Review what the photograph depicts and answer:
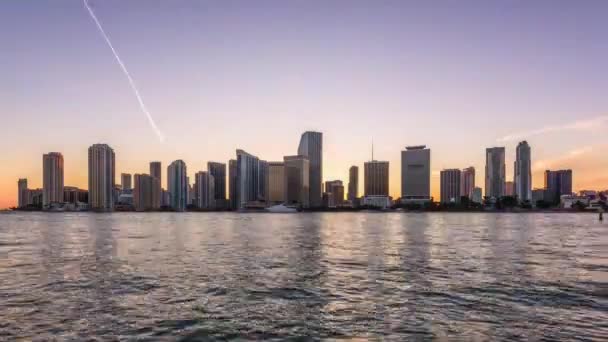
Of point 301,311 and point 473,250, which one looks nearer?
point 301,311

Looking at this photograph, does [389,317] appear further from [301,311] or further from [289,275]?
[289,275]

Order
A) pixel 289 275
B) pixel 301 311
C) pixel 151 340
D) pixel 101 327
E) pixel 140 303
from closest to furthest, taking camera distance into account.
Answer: pixel 151 340 < pixel 101 327 < pixel 301 311 < pixel 140 303 < pixel 289 275

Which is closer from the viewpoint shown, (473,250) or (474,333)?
(474,333)

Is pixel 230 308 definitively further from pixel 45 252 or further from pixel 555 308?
pixel 45 252

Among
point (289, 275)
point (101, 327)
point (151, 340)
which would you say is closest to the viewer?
point (151, 340)

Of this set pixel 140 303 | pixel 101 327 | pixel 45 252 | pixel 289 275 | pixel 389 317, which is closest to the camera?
pixel 101 327

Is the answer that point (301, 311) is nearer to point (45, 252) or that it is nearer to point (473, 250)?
point (473, 250)

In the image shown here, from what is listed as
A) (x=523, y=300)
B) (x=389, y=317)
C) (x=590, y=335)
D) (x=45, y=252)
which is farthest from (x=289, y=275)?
(x=45, y=252)

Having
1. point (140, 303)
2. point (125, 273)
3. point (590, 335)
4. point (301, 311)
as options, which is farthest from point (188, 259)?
point (590, 335)

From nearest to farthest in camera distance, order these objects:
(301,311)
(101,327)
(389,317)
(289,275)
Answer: (101,327)
(389,317)
(301,311)
(289,275)
